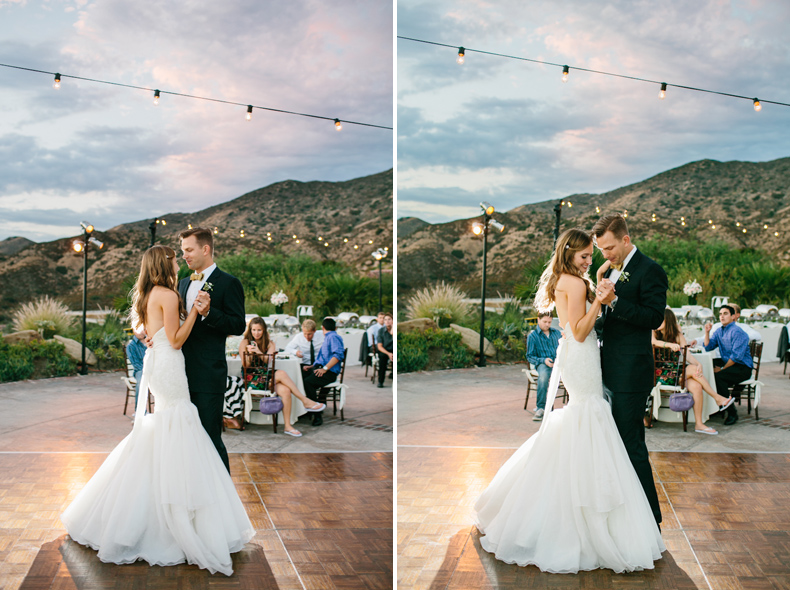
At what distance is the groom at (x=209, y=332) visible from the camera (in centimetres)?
303

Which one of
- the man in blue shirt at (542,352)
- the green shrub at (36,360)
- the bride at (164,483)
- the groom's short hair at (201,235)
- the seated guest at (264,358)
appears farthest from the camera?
the green shrub at (36,360)

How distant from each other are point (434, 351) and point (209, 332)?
772 cm

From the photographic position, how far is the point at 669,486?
3.97 meters

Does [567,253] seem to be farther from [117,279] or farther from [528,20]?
[528,20]

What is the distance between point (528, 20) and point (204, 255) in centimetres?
1351

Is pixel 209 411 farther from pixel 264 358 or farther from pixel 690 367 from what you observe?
pixel 690 367

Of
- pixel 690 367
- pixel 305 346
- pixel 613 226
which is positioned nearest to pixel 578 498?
pixel 613 226

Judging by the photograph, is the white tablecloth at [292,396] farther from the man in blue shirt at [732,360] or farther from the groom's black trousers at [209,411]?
the man in blue shirt at [732,360]

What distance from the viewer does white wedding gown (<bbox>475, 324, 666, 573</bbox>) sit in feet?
8.94

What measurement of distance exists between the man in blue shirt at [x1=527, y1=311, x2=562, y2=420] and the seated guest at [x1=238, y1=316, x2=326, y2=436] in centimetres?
233

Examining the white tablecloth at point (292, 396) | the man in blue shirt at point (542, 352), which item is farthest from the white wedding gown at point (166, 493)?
the man in blue shirt at point (542, 352)

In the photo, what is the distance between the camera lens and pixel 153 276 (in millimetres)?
3016

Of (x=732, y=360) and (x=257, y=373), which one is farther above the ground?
(x=732, y=360)

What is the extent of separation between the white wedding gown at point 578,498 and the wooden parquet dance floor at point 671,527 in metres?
0.07
